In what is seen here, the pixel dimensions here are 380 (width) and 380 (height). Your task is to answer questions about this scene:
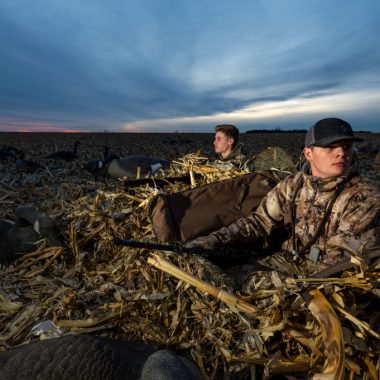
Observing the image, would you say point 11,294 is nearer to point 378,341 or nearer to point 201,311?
point 201,311

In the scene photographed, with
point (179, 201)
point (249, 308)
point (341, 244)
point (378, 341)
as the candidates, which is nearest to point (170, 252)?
point (179, 201)

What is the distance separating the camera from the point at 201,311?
2.81m

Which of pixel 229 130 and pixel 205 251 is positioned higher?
pixel 229 130

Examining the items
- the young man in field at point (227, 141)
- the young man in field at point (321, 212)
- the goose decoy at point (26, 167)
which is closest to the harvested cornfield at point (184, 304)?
the young man in field at point (321, 212)

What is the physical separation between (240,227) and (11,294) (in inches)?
87.6

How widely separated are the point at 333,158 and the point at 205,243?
1.26 m

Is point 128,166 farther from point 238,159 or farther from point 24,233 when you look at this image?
point 24,233

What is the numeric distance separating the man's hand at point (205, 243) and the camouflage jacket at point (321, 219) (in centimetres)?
6

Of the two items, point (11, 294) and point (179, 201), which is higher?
point (179, 201)

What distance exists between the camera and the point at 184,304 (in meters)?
2.89

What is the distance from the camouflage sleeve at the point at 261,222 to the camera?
3.43m

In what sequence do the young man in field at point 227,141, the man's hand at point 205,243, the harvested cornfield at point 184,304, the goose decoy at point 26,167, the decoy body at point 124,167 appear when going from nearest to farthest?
the harvested cornfield at point 184,304 → the man's hand at point 205,243 → the young man in field at point 227,141 → the decoy body at point 124,167 → the goose decoy at point 26,167

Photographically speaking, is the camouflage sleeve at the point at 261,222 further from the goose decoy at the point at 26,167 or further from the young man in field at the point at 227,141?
the goose decoy at the point at 26,167

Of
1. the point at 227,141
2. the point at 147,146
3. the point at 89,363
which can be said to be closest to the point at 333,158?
the point at 89,363
